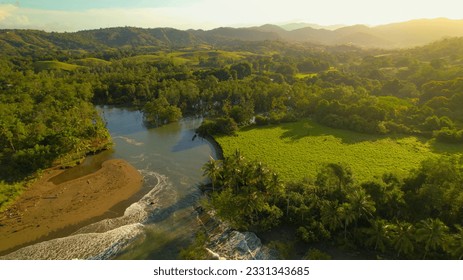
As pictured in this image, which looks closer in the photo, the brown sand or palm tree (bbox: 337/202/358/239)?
palm tree (bbox: 337/202/358/239)

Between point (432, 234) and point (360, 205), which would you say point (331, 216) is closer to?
point (360, 205)

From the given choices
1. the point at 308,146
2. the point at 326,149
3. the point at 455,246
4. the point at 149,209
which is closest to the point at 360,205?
the point at 455,246

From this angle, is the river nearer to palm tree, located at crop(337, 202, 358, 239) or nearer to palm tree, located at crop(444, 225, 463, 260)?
palm tree, located at crop(337, 202, 358, 239)

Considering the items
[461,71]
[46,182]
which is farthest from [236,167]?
[461,71]

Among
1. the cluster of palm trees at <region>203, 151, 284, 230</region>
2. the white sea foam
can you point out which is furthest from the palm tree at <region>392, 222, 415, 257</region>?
the white sea foam

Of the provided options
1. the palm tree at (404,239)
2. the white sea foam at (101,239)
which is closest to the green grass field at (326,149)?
the palm tree at (404,239)

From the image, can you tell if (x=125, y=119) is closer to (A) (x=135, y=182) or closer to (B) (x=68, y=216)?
(A) (x=135, y=182)
